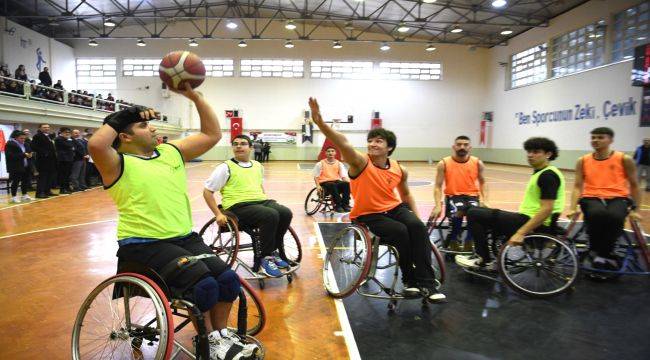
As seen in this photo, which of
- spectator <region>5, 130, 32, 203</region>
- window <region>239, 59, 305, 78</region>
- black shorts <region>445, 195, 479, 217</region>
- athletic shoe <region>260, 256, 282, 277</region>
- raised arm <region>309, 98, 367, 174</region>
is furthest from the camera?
window <region>239, 59, 305, 78</region>

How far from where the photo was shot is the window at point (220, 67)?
2308 centimetres

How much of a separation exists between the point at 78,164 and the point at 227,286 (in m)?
10.2

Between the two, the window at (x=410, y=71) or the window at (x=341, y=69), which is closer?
the window at (x=341, y=69)

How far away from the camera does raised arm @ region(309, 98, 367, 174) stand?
2709mm

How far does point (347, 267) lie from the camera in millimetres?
4176

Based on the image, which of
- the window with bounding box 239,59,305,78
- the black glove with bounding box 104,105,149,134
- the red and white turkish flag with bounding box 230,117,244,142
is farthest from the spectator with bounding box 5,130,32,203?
the window with bounding box 239,59,305,78

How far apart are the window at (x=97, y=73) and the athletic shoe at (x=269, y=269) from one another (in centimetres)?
2309

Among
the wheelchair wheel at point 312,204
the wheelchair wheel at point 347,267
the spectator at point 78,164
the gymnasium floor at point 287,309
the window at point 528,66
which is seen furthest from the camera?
the window at point 528,66

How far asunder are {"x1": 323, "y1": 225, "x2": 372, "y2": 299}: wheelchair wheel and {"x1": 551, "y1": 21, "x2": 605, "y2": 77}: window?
1492 cm

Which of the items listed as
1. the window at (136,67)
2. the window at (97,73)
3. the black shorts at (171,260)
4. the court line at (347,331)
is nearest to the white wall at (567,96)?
the court line at (347,331)

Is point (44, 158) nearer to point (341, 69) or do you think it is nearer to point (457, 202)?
point (457, 202)

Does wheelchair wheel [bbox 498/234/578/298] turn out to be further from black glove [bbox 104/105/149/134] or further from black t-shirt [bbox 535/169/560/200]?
black glove [bbox 104/105/149/134]

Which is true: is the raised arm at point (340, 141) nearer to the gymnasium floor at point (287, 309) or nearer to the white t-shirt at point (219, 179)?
the gymnasium floor at point (287, 309)

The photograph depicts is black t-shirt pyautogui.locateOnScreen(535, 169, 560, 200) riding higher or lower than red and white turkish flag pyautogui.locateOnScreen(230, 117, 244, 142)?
lower
